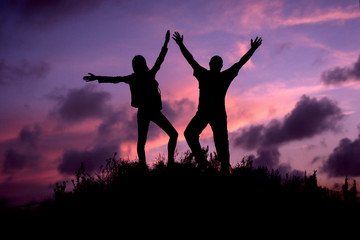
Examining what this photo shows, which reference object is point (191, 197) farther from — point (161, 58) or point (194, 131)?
point (161, 58)

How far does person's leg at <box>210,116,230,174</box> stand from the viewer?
23.6 feet

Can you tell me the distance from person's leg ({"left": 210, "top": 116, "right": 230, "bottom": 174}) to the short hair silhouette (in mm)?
1033

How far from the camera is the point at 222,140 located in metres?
7.23

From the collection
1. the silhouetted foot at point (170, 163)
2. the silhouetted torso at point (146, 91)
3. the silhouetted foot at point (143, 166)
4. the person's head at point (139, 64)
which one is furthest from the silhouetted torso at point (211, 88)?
the silhouetted foot at point (143, 166)

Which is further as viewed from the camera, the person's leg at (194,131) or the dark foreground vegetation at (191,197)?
the person's leg at (194,131)

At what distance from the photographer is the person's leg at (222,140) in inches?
283

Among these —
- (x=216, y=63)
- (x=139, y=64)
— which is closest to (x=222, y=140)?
(x=216, y=63)

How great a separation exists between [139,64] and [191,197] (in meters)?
3.06

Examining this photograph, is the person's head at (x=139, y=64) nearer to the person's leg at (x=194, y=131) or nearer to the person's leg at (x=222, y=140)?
the person's leg at (x=194, y=131)

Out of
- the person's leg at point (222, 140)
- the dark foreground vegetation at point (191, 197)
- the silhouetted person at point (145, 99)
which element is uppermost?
the silhouetted person at point (145, 99)

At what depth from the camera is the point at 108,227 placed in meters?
Result: 5.29

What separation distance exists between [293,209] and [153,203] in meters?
2.52

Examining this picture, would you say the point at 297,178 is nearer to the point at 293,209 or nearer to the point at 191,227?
the point at 293,209

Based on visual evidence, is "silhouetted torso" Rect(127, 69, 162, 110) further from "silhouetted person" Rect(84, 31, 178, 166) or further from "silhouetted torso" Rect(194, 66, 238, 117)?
"silhouetted torso" Rect(194, 66, 238, 117)
